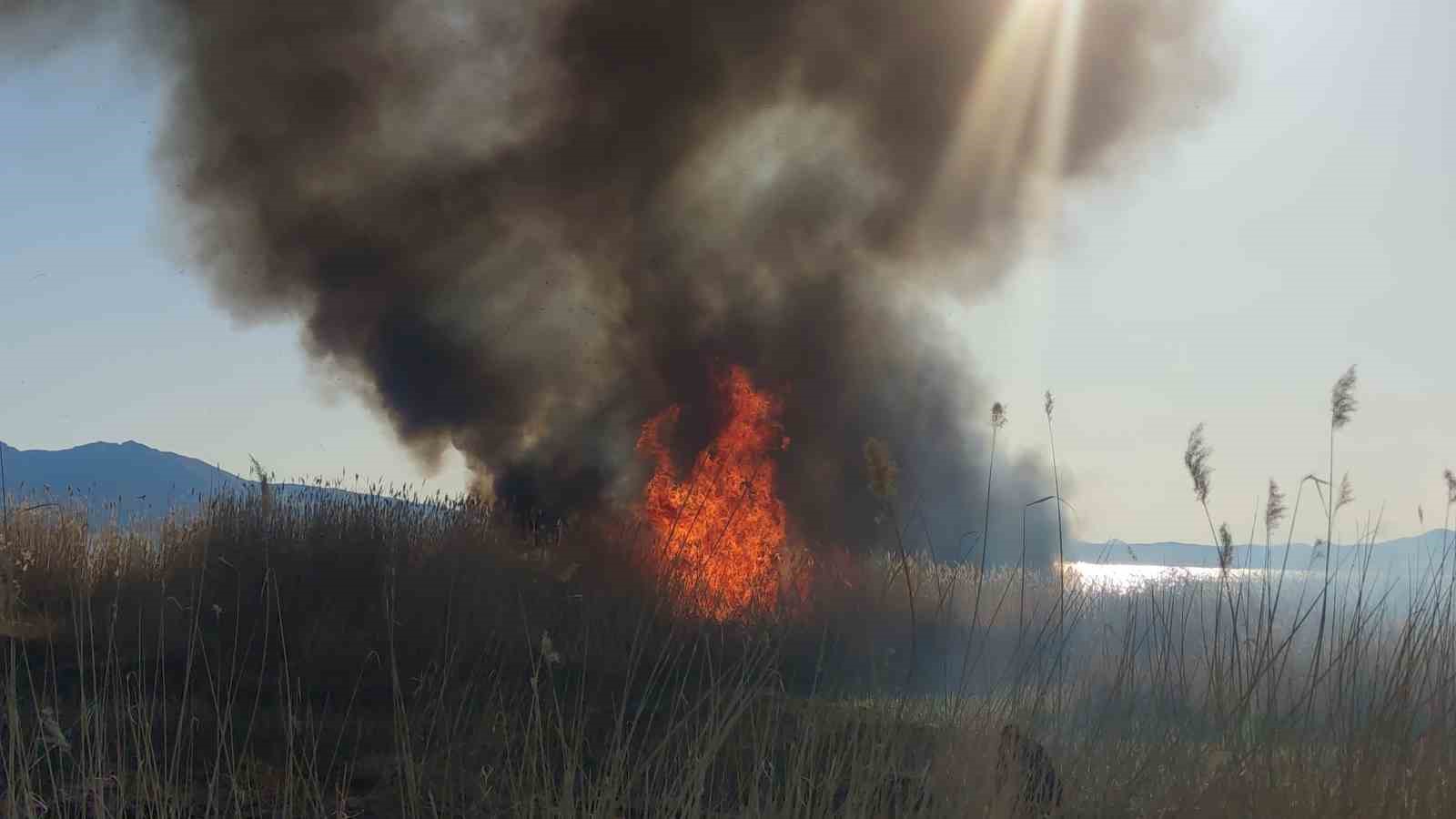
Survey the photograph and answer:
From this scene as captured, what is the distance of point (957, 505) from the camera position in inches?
1076

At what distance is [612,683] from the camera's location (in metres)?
10.6

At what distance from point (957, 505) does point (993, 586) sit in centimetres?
1058

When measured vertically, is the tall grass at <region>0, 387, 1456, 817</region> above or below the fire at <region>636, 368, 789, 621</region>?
below

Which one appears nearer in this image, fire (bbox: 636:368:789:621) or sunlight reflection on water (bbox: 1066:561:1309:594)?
sunlight reflection on water (bbox: 1066:561:1309:594)

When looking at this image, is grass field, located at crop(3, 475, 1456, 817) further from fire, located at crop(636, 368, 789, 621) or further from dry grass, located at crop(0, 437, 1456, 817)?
fire, located at crop(636, 368, 789, 621)

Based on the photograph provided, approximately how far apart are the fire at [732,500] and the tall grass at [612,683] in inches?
24.9

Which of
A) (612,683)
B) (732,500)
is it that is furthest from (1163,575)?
(612,683)

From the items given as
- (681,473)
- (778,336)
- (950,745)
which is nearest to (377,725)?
(950,745)

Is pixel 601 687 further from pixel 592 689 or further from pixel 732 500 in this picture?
pixel 732 500

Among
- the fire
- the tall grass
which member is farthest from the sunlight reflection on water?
the fire

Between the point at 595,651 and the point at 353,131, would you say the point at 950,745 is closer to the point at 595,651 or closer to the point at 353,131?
the point at 595,651

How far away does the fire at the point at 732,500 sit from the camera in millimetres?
14297

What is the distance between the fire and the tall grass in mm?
632

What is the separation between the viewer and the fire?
1430cm
